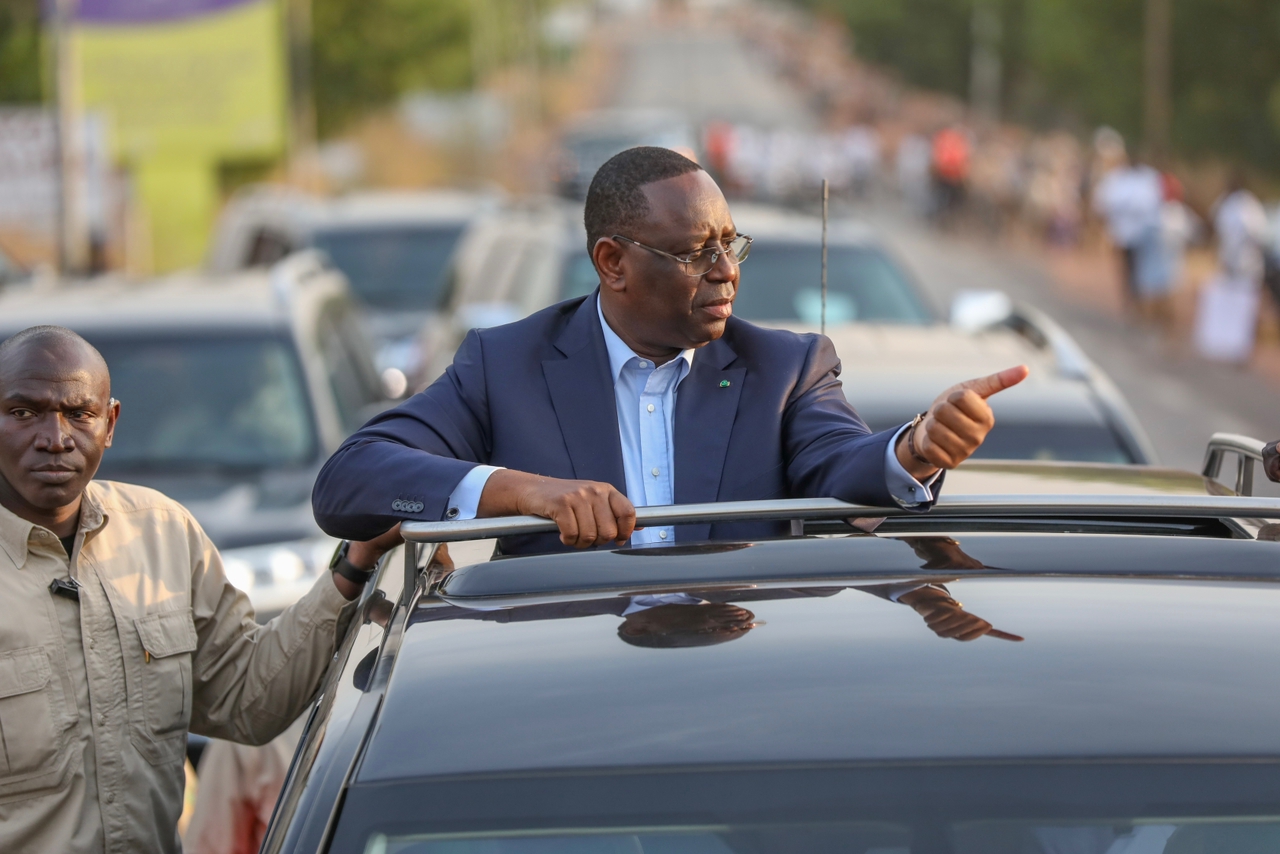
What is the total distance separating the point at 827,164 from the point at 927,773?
125ft

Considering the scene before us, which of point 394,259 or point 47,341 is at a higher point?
point 47,341

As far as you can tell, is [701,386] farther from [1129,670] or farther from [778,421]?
[1129,670]

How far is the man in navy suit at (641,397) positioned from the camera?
2.79 metres

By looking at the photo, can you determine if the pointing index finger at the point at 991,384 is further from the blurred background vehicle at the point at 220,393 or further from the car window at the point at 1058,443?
the blurred background vehicle at the point at 220,393

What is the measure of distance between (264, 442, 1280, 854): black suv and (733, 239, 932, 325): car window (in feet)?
16.7

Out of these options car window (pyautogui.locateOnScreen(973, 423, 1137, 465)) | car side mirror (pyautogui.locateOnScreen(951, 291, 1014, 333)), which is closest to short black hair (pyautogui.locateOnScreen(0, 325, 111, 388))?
car window (pyautogui.locateOnScreen(973, 423, 1137, 465))

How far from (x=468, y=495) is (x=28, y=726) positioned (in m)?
0.73

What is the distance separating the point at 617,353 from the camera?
2998 mm

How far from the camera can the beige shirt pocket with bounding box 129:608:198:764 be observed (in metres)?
2.71

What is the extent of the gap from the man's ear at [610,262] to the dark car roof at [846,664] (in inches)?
30.7

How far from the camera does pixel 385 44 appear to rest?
37.8 m

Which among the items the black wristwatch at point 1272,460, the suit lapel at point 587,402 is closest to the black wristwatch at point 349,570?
the suit lapel at point 587,402

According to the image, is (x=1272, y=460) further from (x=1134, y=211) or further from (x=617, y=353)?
(x=1134, y=211)

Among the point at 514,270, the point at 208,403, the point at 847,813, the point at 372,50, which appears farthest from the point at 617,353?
the point at 372,50
